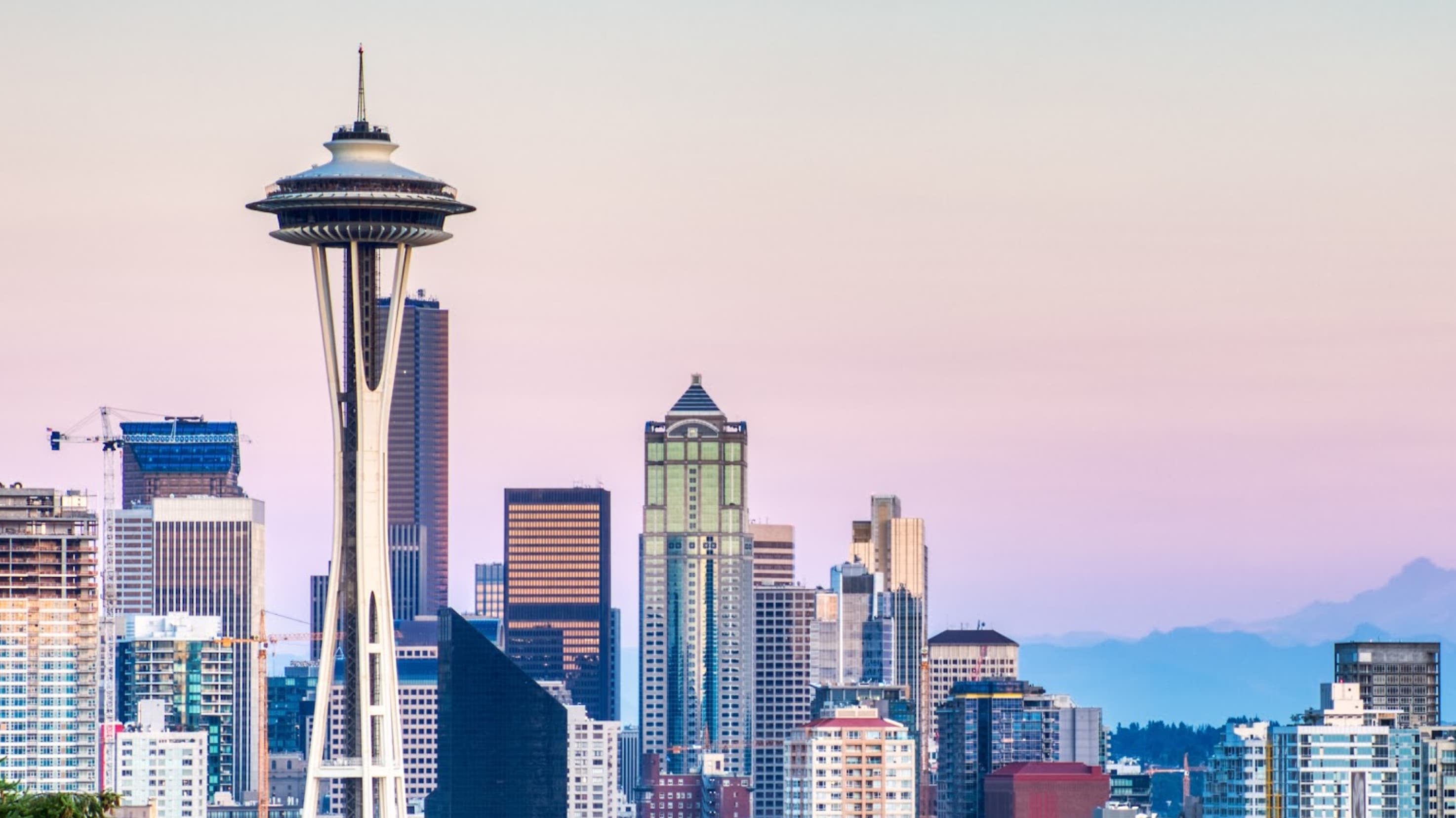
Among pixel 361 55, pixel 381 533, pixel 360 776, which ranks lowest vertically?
pixel 360 776

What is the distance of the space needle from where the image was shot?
175 metres

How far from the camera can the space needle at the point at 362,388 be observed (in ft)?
573

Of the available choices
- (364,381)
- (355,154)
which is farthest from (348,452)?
(355,154)

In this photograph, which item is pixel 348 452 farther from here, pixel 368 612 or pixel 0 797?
pixel 0 797

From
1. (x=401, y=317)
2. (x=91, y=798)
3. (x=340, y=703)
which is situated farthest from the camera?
(x=340, y=703)

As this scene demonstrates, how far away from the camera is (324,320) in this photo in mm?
173625

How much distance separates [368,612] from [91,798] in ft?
265

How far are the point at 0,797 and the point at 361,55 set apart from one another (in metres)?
100

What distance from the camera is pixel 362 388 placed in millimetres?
174250

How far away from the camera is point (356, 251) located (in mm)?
178750

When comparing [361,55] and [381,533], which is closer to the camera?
[381,533]

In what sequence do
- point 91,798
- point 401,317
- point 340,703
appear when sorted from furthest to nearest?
point 340,703
point 401,317
point 91,798

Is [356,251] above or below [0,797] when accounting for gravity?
above

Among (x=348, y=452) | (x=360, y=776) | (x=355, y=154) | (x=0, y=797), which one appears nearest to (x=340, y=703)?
(x=360, y=776)
